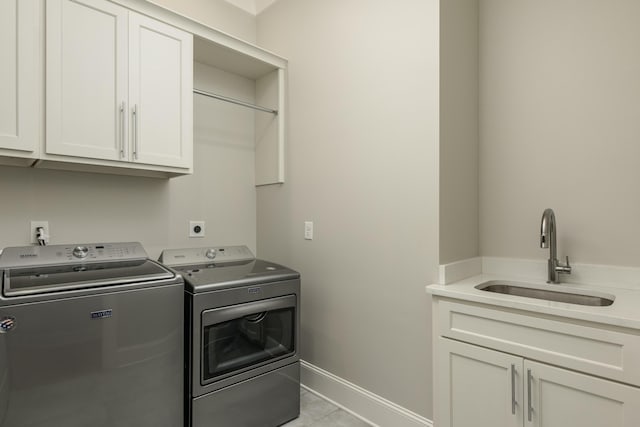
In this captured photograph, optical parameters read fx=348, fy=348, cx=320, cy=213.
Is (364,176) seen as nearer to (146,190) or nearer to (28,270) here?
(146,190)

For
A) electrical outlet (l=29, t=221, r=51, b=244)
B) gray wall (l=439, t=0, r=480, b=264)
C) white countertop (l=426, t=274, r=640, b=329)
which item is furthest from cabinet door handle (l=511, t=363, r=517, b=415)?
electrical outlet (l=29, t=221, r=51, b=244)

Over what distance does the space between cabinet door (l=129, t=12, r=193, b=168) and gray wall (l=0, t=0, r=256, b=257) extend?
41 centimetres

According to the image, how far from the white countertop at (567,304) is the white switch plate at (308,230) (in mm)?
941

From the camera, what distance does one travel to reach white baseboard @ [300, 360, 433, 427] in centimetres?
183

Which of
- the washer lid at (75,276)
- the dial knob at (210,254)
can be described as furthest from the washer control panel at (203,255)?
the washer lid at (75,276)

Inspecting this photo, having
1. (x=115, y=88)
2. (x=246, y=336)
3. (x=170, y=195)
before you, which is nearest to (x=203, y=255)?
(x=170, y=195)

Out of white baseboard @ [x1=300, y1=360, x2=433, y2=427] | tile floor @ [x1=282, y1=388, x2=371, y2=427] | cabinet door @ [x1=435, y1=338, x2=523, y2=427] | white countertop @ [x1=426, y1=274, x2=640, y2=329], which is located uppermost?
white countertop @ [x1=426, y1=274, x2=640, y2=329]

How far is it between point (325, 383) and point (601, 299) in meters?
1.58

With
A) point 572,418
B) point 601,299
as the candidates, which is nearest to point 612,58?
point 601,299

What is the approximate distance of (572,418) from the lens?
4.07ft

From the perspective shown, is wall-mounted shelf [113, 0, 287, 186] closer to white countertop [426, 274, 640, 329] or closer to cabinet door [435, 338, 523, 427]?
white countertop [426, 274, 640, 329]

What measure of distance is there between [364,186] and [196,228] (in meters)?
1.23

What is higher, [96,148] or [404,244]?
[96,148]

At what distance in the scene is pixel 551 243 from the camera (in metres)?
1.64
